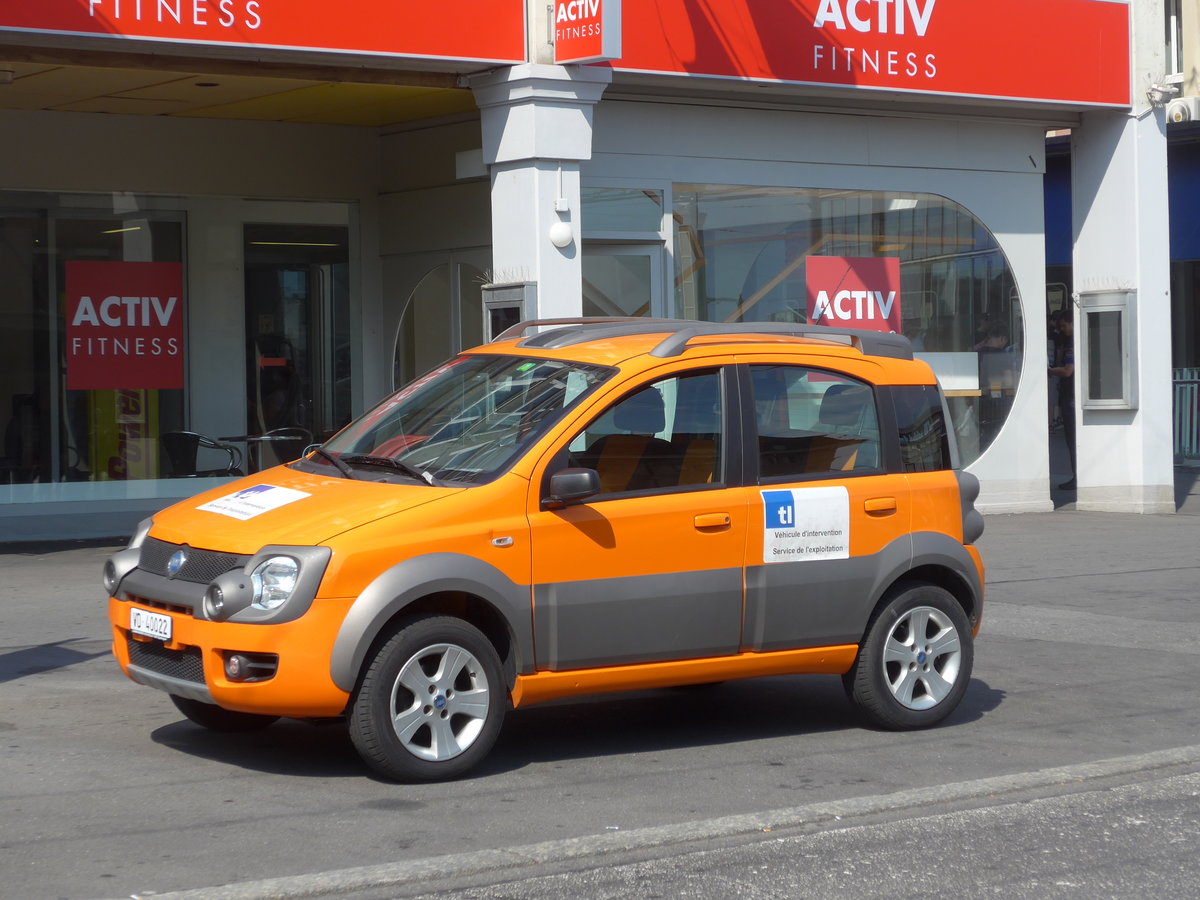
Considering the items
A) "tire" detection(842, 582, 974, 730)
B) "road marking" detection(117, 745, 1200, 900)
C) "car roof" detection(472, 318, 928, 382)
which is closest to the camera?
"road marking" detection(117, 745, 1200, 900)

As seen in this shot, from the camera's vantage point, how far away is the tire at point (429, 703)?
6109 mm

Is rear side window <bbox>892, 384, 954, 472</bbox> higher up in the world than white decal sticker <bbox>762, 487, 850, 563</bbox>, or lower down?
higher up

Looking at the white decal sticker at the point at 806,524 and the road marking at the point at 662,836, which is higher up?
the white decal sticker at the point at 806,524

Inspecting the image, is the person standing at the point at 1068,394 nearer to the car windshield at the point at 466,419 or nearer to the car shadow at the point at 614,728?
the car shadow at the point at 614,728

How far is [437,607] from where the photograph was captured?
6.36 meters

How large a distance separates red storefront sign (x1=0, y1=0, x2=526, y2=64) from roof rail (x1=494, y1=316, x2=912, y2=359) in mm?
5263

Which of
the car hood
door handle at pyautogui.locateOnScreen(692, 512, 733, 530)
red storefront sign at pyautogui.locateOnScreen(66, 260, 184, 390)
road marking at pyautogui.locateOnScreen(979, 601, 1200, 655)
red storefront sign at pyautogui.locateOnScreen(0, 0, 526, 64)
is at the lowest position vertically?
road marking at pyautogui.locateOnScreen(979, 601, 1200, 655)

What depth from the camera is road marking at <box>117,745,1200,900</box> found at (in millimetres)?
4953

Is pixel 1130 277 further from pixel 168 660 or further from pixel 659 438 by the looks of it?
pixel 168 660

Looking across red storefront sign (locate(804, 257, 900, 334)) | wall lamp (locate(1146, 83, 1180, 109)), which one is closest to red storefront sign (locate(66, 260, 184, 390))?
red storefront sign (locate(804, 257, 900, 334))

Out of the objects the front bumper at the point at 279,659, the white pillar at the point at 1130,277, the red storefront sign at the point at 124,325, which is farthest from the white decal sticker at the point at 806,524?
the white pillar at the point at 1130,277

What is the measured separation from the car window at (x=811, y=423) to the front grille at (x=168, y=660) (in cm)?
242

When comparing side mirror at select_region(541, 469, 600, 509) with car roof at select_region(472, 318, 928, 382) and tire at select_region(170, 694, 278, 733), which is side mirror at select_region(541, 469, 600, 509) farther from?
tire at select_region(170, 694, 278, 733)

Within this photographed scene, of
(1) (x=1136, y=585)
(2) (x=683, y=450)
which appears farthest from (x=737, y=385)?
(1) (x=1136, y=585)
